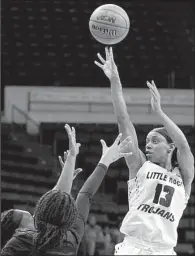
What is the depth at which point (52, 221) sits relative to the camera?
3.03 metres

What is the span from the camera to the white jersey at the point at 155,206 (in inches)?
163

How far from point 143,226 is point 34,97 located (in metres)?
13.4

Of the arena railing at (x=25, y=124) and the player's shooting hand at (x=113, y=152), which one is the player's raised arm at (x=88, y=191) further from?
the arena railing at (x=25, y=124)

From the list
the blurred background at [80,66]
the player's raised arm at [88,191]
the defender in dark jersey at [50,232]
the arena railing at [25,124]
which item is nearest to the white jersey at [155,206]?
the player's raised arm at [88,191]

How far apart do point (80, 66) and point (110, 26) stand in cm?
1269

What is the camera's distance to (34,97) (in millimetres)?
17375

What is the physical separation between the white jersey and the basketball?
124 cm

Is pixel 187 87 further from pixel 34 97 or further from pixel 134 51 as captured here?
pixel 34 97

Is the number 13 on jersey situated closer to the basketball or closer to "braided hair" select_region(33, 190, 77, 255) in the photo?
"braided hair" select_region(33, 190, 77, 255)

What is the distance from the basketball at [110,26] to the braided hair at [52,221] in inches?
92.7

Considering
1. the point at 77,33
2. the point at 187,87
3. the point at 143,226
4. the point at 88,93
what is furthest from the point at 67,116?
the point at 143,226

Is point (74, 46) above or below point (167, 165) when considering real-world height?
above

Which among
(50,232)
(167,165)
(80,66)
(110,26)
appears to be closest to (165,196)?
(167,165)

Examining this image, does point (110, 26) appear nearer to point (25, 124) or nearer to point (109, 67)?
point (109, 67)
